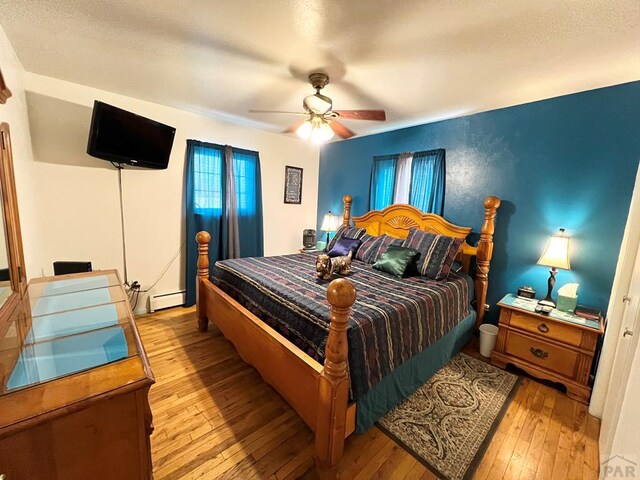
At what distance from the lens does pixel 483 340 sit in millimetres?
2479

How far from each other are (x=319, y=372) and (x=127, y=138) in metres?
2.79

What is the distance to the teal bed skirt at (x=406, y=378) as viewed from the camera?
1.49 meters

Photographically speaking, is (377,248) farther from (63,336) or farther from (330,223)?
(63,336)

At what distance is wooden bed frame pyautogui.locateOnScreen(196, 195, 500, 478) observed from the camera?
125cm

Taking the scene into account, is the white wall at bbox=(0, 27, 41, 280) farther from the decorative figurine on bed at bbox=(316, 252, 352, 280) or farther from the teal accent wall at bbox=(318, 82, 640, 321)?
the teal accent wall at bbox=(318, 82, 640, 321)

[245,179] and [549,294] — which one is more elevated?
[245,179]

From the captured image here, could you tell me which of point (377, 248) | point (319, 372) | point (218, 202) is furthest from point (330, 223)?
point (319, 372)

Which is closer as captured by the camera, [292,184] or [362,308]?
[362,308]

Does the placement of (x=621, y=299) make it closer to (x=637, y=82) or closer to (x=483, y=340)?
(x=483, y=340)

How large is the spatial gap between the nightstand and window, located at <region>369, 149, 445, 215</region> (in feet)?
4.48

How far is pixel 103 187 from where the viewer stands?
2740mm

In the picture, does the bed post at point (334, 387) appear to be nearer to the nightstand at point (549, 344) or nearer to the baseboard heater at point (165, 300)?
the nightstand at point (549, 344)

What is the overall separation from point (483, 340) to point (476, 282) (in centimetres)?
58

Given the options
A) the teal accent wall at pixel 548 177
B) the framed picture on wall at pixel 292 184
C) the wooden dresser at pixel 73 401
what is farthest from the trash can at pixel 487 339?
the framed picture on wall at pixel 292 184
